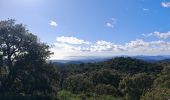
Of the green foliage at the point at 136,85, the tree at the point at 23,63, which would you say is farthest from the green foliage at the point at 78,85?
the tree at the point at 23,63

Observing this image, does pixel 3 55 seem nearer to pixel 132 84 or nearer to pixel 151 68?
pixel 132 84

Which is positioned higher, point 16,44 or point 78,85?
point 16,44

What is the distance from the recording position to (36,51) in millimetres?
44562

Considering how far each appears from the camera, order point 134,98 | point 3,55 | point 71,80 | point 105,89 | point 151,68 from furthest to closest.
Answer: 1. point 151,68
2. point 71,80
3. point 105,89
4. point 134,98
5. point 3,55

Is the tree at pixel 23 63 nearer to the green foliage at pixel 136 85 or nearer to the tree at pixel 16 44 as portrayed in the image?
the tree at pixel 16 44

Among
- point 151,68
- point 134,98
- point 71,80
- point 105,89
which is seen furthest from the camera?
point 151,68

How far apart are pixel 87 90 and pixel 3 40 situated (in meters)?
22.7

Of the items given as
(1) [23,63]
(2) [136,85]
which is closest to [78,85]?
(2) [136,85]

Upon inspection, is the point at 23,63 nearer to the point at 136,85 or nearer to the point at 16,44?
the point at 16,44

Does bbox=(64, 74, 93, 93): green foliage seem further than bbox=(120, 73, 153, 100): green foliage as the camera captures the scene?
Yes

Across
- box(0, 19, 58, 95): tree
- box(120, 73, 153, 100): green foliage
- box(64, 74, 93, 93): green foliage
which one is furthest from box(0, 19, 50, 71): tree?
box(64, 74, 93, 93): green foliage

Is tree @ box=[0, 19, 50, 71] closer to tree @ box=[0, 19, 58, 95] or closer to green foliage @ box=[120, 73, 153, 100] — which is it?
tree @ box=[0, 19, 58, 95]

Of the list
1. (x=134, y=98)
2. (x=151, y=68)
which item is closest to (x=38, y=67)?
(x=134, y=98)

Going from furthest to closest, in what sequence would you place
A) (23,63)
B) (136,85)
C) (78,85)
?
(78,85) → (136,85) → (23,63)
